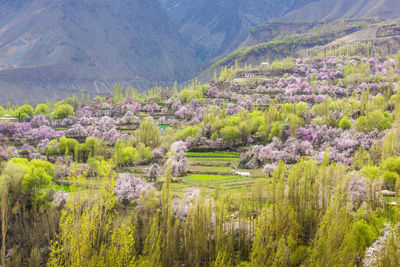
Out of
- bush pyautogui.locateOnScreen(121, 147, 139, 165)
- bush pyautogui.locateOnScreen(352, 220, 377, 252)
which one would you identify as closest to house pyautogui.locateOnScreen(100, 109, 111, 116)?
bush pyautogui.locateOnScreen(121, 147, 139, 165)

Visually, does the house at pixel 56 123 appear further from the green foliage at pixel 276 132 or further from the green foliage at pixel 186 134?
the green foliage at pixel 276 132

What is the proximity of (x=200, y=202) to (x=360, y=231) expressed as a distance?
1371cm

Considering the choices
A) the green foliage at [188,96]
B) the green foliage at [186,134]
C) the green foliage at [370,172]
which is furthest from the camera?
the green foliage at [188,96]

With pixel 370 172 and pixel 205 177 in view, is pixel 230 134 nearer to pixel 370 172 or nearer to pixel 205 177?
pixel 205 177

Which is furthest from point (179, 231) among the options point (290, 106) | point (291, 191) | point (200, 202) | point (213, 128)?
point (290, 106)

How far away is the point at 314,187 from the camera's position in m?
34.1

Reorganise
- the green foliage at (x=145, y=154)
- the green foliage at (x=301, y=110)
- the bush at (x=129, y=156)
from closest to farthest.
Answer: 1. the bush at (x=129, y=156)
2. the green foliage at (x=145, y=154)
3. the green foliage at (x=301, y=110)

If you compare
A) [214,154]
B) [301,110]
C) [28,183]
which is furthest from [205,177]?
[301,110]

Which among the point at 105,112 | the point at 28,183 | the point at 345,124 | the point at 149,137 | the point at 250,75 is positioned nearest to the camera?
the point at 28,183

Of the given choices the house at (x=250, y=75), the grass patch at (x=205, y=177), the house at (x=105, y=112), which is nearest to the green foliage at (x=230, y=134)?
the grass patch at (x=205, y=177)

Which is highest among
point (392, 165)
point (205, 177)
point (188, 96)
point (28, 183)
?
point (188, 96)

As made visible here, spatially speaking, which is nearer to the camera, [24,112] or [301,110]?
[301,110]

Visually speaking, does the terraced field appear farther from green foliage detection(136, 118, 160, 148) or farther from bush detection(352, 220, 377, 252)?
bush detection(352, 220, 377, 252)

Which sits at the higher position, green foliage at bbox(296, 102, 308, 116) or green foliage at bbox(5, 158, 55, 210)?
green foliage at bbox(296, 102, 308, 116)
